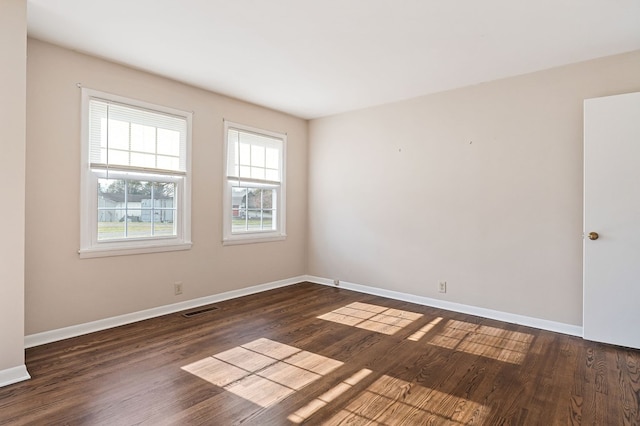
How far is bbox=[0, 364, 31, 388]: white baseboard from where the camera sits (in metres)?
2.35

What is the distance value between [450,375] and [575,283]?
182 centimetres

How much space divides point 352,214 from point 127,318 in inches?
122

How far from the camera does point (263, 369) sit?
8.64ft

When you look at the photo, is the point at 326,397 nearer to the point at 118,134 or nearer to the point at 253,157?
the point at 118,134

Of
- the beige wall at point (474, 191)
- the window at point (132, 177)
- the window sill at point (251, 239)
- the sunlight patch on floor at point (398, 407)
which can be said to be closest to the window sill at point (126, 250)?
the window at point (132, 177)

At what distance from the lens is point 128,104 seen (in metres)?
3.55

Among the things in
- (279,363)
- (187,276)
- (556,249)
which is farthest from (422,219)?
(187,276)

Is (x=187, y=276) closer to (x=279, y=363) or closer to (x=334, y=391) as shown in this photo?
(x=279, y=363)

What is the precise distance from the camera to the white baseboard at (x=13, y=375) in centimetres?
235

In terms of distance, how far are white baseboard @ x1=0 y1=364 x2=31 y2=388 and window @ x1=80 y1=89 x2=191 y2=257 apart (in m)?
1.12

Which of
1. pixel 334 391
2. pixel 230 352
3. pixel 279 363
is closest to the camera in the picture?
pixel 334 391

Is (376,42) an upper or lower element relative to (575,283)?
upper

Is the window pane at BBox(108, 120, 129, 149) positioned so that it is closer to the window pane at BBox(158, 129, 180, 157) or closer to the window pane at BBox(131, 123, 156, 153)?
the window pane at BBox(131, 123, 156, 153)

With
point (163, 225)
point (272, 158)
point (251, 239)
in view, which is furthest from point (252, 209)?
point (163, 225)
